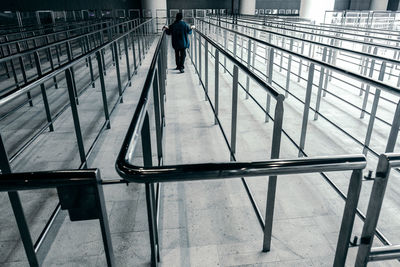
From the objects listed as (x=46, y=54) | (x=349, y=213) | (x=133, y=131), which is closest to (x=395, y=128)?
(x=349, y=213)

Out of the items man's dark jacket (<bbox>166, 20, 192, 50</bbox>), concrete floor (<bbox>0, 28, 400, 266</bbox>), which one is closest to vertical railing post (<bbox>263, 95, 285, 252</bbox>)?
concrete floor (<bbox>0, 28, 400, 266</bbox>)

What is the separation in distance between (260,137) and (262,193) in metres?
1.10

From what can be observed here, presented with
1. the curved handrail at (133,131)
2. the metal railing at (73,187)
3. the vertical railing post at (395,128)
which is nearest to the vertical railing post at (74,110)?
the curved handrail at (133,131)

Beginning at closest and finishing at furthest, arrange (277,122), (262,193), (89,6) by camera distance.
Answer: (277,122) → (262,193) → (89,6)

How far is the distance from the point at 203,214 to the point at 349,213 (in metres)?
1.27

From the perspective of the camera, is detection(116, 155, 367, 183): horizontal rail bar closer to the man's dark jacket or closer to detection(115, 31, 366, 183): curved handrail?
detection(115, 31, 366, 183): curved handrail

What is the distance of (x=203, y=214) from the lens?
2.16 meters

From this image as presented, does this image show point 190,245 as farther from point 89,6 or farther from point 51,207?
point 89,6

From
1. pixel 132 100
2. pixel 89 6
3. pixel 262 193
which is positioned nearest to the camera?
pixel 262 193

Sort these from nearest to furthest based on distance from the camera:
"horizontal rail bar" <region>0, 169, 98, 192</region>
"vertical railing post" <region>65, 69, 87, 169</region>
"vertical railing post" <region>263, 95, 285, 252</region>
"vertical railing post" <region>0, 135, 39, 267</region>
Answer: "horizontal rail bar" <region>0, 169, 98, 192</region> < "vertical railing post" <region>0, 135, 39, 267</region> < "vertical railing post" <region>263, 95, 285, 252</region> < "vertical railing post" <region>65, 69, 87, 169</region>

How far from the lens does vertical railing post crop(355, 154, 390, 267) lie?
0.90 metres

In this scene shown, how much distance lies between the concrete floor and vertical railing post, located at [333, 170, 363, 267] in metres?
0.71

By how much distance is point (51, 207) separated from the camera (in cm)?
224

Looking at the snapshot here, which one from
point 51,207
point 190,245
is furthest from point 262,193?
point 51,207
